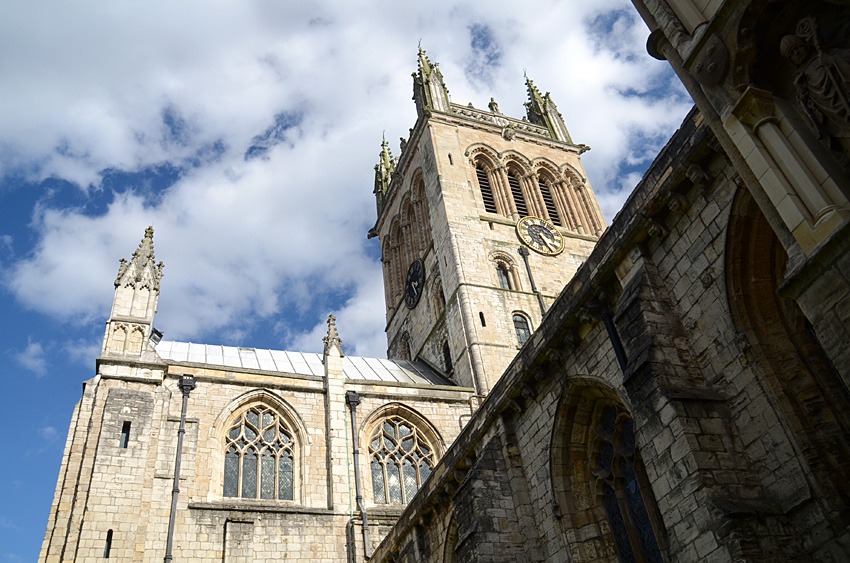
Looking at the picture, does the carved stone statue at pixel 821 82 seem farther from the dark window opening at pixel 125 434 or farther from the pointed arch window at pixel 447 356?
the pointed arch window at pixel 447 356

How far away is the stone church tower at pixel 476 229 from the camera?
94.8 feet

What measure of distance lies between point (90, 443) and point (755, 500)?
55.8 feet

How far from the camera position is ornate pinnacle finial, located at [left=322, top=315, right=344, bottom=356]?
25516 mm

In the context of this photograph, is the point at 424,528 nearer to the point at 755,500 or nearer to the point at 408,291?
the point at 755,500

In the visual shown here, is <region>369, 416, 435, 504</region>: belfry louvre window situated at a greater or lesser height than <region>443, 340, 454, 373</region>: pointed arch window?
lesser

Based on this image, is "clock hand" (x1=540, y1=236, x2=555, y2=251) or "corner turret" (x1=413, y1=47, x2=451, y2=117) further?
A: "corner turret" (x1=413, y1=47, x2=451, y2=117)

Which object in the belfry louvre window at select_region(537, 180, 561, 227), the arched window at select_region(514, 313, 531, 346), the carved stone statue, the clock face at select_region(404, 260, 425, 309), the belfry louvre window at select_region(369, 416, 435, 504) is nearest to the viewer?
the carved stone statue

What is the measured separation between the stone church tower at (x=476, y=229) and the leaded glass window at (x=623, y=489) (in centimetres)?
1475

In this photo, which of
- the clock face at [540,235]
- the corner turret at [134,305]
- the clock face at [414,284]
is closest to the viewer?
the corner turret at [134,305]

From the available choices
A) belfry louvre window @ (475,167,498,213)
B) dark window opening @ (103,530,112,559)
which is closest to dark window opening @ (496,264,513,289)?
belfry louvre window @ (475,167,498,213)

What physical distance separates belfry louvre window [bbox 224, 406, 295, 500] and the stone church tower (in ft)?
25.3

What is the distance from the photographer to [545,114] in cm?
4303

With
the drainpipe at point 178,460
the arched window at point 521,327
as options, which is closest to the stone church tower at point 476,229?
the arched window at point 521,327

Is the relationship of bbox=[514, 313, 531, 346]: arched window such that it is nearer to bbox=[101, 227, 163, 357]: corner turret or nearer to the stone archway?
bbox=[101, 227, 163, 357]: corner turret
